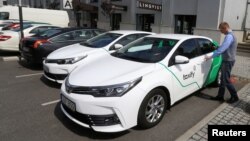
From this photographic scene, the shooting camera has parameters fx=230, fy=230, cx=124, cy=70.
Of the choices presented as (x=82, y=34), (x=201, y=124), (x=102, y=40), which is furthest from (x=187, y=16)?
(x=201, y=124)

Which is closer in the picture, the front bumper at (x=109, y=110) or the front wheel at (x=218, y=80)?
the front bumper at (x=109, y=110)

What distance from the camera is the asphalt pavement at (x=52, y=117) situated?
3.64m

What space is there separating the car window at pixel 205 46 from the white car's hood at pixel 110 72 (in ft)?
6.11

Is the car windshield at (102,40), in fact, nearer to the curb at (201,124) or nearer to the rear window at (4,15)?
the curb at (201,124)

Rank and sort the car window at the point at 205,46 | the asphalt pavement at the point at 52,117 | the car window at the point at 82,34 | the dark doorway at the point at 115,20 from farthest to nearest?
1. the dark doorway at the point at 115,20
2. the car window at the point at 82,34
3. the car window at the point at 205,46
4. the asphalt pavement at the point at 52,117

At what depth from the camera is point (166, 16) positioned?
17.9m

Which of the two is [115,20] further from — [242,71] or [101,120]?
[101,120]

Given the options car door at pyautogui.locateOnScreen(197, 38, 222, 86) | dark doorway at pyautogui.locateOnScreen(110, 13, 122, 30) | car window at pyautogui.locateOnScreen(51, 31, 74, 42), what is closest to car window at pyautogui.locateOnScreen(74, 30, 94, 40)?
car window at pyautogui.locateOnScreen(51, 31, 74, 42)

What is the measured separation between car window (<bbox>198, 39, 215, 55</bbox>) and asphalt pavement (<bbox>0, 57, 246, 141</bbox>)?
1086 millimetres

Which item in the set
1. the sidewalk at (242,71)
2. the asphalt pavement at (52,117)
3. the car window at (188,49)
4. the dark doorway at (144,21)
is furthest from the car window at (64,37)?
the dark doorway at (144,21)

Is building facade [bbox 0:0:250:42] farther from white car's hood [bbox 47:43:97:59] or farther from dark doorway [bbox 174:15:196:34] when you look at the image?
white car's hood [bbox 47:43:97:59]

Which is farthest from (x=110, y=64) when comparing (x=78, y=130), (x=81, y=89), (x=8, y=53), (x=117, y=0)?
(x=117, y=0)

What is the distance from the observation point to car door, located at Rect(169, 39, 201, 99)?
14.1ft

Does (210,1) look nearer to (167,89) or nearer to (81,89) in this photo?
(167,89)
